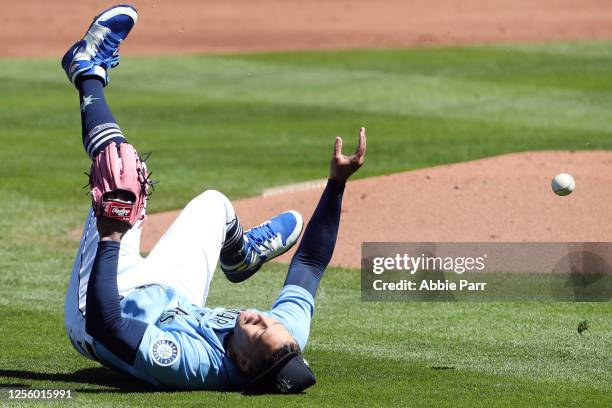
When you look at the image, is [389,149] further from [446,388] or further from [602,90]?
[446,388]

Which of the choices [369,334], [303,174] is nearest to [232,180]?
[303,174]

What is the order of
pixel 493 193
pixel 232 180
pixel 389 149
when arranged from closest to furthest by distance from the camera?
pixel 493 193 → pixel 232 180 → pixel 389 149

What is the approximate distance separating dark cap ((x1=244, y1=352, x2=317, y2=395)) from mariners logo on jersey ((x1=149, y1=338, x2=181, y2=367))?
34 cm

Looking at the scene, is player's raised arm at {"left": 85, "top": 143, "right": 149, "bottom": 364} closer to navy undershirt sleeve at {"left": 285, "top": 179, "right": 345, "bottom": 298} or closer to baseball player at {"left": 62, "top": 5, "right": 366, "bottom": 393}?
baseball player at {"left": 62, "top": 5, "right": 366, "bottom": 393}

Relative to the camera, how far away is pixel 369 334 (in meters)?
6.91

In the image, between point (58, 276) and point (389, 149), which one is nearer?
point (58, 276)

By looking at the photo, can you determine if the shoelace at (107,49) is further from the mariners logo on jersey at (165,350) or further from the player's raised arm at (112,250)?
the mariners logo on jersey at (165,350)

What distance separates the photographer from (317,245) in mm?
5461

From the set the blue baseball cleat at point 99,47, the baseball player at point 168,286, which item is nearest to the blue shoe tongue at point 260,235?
the baseball player at point 168,286

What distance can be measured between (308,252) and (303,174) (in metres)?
7.56

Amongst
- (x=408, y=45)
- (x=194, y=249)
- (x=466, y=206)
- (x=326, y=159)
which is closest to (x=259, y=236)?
(x=194, y=249)

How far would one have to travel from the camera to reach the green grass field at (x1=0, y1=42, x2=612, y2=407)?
5.65m

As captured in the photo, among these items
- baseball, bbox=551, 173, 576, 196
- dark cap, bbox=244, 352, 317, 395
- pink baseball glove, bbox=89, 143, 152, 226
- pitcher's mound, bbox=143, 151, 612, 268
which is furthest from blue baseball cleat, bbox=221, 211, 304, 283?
baseball, bbox=551, 173, 576, 196

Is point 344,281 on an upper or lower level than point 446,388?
upper
